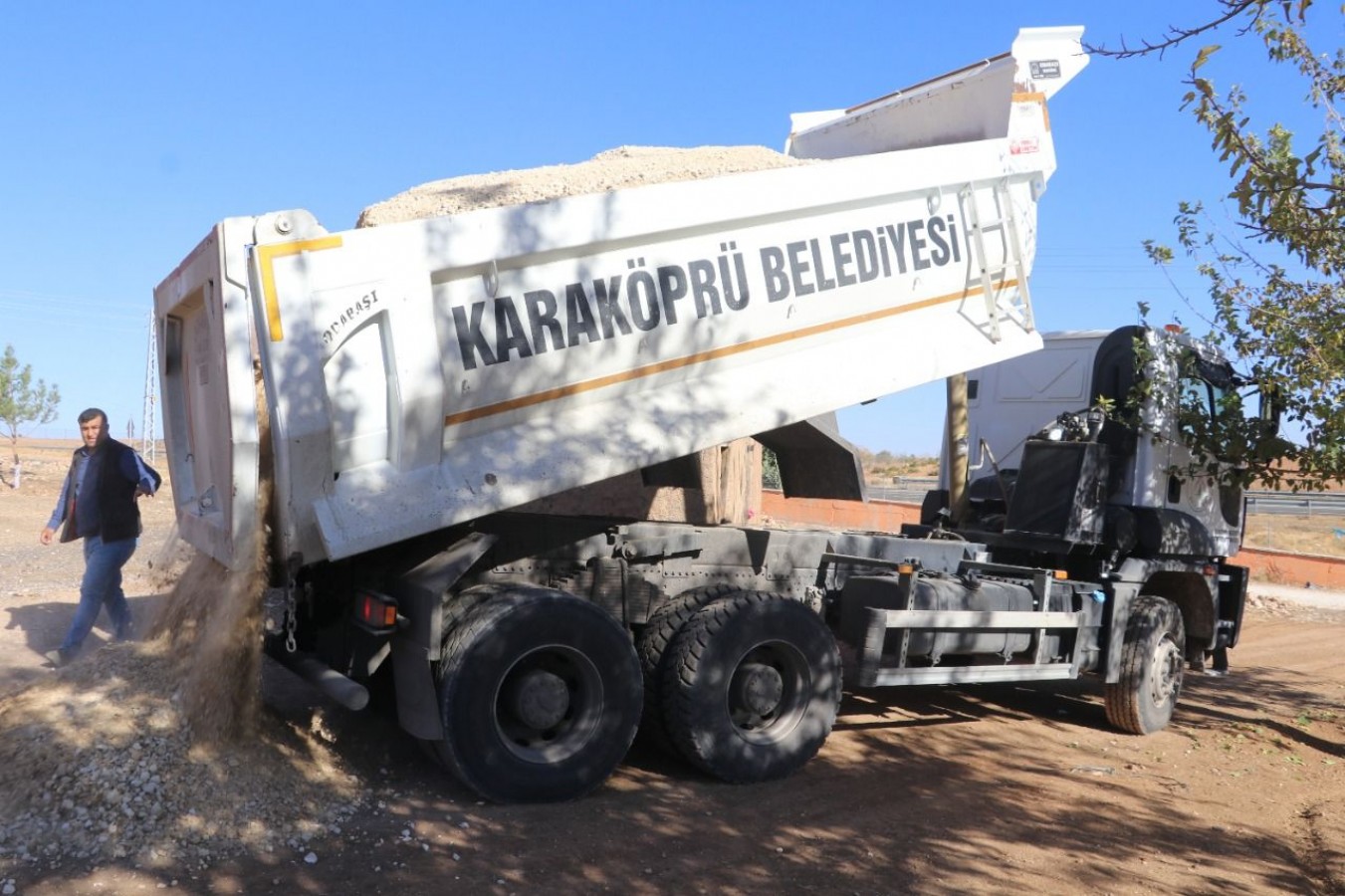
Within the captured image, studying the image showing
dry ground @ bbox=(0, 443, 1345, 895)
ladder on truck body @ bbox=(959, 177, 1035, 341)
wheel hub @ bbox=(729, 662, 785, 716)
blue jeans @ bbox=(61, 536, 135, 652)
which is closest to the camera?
dry ground @ bbox=(0, 443, 1345, 895)

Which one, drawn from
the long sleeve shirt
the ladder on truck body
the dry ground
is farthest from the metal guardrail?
the long sleeve shirt

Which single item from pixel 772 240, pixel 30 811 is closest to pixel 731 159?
pixel 772 240

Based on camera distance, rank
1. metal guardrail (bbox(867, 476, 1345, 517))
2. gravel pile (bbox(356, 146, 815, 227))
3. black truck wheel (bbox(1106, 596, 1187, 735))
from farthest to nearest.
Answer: metal guardrail (bbox(867, 476, 1345, 517)), black truck wheel (bbox(1106, 596, 1187, 735)), gravel pile (bbox(356, 146, 815, 227))

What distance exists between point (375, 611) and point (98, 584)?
3.12 m

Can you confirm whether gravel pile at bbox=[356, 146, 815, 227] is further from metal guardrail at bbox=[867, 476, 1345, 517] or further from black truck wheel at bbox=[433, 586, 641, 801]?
metal guardrail at bbox=[867, 476, 1345, 517]

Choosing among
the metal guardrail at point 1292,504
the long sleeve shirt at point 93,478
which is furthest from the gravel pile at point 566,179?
the metal guardrail at point 1292,504

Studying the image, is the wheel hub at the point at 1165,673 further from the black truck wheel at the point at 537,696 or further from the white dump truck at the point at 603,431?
the black truck wheel at the point at 537,696

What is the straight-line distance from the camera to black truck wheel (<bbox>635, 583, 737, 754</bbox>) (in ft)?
18.1

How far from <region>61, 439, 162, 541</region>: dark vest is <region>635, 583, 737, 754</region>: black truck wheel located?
3.59 m

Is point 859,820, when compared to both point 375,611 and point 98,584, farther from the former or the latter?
point 98,584

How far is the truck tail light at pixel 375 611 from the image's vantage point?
4.88 meters

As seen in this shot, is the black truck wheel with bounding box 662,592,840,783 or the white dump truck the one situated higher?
the white dump truck

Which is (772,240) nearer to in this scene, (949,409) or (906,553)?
(906,553)

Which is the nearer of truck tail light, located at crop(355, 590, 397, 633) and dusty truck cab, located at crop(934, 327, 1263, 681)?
truck tail light, located at crop(355, 590, 397, 633)
